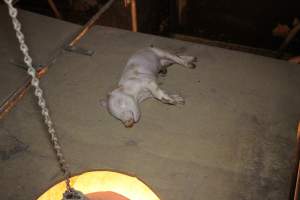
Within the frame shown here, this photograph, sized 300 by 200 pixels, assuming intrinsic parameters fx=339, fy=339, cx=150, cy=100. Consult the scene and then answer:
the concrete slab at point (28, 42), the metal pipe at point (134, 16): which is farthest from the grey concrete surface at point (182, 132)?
the metal pipe at point (134, 16)

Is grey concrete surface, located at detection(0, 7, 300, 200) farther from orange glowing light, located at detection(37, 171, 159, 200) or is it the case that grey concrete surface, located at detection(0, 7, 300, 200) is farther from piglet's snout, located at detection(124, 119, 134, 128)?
orange glowing light, located at detection(37, 171, 159, 200)

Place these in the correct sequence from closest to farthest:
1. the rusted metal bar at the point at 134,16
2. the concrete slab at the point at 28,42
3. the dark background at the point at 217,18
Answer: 1. the concrete slab at the point at 28,42
2. the rusted metal bar at the point at 134,16
3. the dark background at the point at 217,18

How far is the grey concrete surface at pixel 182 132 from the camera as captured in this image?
2.87 m

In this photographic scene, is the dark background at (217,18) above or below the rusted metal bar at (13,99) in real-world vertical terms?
above

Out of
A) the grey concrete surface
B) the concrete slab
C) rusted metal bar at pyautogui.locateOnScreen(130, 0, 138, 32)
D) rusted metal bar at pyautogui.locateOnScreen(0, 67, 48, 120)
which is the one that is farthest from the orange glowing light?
rusted metal bar at pyautogui.locateOnScreen(130, 0, 138, 32)

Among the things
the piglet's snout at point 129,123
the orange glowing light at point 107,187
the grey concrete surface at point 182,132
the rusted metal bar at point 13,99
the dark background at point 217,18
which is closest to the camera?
the orange glowing light at point 107,187

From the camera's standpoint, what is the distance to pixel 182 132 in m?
3.20

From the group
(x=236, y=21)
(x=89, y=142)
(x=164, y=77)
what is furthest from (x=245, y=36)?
(x=89, y=142)

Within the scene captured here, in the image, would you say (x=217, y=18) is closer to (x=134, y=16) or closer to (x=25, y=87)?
(x=134, y=16)

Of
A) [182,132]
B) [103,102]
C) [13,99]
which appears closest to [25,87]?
[13,99]

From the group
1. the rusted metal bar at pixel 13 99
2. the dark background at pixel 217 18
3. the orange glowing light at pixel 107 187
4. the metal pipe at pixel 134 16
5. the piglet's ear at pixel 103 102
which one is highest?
the dark background at pixel 217 18

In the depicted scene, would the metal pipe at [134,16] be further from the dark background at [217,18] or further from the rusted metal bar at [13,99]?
the rusted metal bar at [13,99]

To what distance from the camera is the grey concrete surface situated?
2867 millimetres

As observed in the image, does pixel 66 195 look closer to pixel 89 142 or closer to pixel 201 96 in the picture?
pixel 89 142
